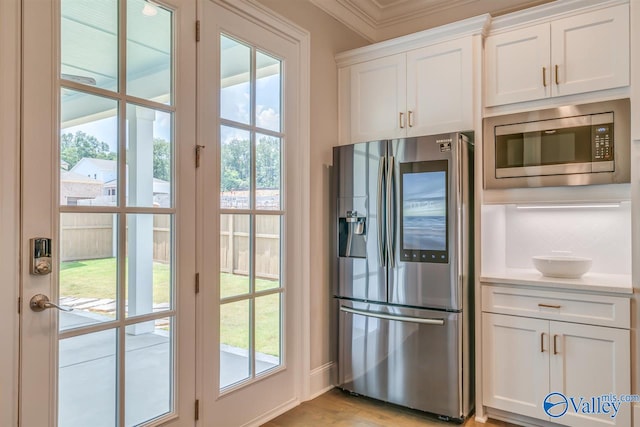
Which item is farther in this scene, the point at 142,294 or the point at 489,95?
the point at 489,95

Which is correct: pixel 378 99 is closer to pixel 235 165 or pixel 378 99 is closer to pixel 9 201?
pixel 235 165

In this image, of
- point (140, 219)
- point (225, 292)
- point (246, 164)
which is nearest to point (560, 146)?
point (246, 164)

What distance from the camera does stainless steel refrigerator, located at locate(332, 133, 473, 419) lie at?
245cm

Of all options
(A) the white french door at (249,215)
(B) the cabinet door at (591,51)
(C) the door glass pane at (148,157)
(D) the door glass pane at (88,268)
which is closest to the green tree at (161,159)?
(C) the door glass pane at (148,157)

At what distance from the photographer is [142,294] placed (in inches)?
74.2

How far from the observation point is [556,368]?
2.29 m

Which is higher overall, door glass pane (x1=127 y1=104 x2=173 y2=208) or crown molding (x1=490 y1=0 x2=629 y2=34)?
crown molding (x1=490 y1=0 x2=629 y2=34)

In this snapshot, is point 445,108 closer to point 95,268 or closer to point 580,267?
point 580,267

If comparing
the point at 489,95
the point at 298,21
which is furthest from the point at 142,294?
the point at 489,95

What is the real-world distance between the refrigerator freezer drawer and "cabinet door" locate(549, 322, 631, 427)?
1.70 feet

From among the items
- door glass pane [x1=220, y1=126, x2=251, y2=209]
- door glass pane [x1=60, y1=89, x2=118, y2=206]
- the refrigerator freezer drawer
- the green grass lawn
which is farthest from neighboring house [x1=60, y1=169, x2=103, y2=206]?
the refrigerator freezer drawer

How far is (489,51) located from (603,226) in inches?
52.5

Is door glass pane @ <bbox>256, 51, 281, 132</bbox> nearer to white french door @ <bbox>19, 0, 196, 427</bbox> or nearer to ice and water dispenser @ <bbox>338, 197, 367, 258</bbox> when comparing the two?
white french door @ <bbox>19, 0, 196, 427</bbox>

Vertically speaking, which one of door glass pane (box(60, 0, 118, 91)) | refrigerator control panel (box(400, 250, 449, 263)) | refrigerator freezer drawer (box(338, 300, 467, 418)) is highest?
door glass pane (box(60, 0, 118, 91))
